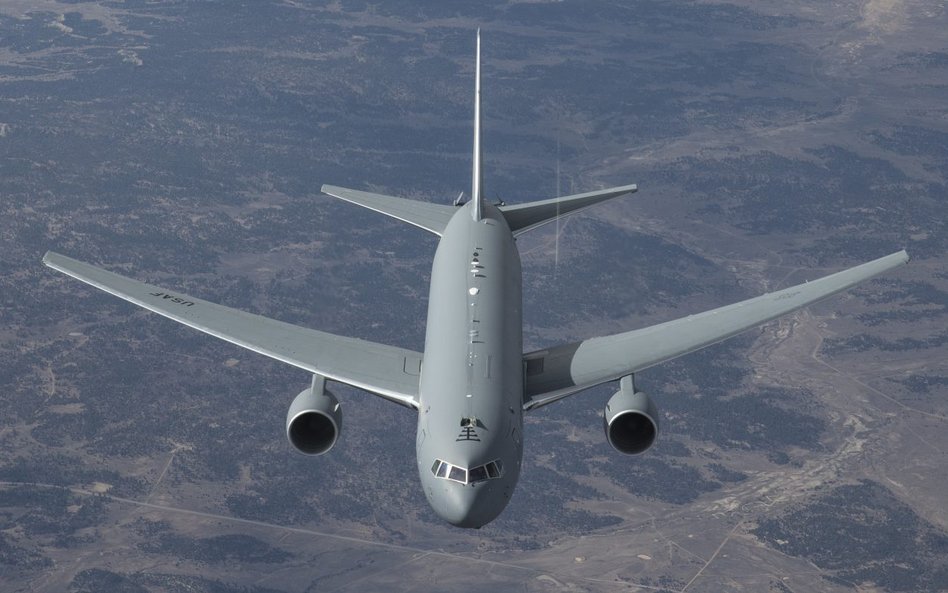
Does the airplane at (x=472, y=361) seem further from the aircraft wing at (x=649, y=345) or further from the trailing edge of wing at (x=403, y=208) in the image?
the trailing edge of wing at (x=403, y=208)

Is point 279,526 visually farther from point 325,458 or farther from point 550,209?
point 550,209

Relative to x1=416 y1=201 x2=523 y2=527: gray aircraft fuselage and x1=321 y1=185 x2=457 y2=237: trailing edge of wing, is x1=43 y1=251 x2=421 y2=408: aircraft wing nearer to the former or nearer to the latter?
x1=416 y1=201 x2=523 y2=527: gray aircraft fuselage

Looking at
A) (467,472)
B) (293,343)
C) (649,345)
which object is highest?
(467,472)

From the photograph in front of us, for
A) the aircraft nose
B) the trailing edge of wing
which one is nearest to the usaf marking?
the trailing edge of wing

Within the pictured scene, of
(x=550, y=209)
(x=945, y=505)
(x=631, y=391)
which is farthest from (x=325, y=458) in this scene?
(x=631, y=391)

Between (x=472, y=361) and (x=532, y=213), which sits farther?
(x=532, y=213)

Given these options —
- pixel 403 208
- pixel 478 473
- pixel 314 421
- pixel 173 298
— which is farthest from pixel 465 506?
pixel 403 208

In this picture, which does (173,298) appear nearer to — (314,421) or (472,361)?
(314,421)
